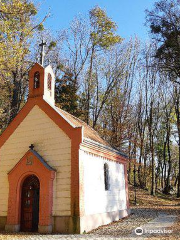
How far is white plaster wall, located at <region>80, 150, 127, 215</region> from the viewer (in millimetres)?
13281

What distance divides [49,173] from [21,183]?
Result: 6.76ft

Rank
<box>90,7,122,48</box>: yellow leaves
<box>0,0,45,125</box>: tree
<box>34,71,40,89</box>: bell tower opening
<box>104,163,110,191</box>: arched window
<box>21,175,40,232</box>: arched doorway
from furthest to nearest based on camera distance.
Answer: <box>90,7,122,48</box>: yellow leaves → <box>104,163,110,191</box>: arched window → <box>34,71,40,89</box>: bell tower opening → <box>21,175,40,232</box>: arched doorway → <box>0,0,45,125</box>: tree

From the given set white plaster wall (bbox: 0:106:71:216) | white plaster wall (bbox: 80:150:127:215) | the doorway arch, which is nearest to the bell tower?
white plaster wall (bbox: 0:106:71:216)

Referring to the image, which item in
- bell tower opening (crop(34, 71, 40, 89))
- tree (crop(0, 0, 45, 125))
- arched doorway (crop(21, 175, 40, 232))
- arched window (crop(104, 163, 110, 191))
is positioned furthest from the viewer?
arched window (crop(104, 163, 110, 191))

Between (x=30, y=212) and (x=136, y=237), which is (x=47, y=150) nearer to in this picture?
(x=30, y=212)

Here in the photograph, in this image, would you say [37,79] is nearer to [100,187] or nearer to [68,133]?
[68,133]

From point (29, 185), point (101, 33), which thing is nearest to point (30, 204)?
point (29, 185)

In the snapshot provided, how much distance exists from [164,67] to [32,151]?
Result: 11505 millimetres

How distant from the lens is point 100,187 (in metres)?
14.7

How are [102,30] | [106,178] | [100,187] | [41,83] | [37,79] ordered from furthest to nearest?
1. [102,30]
2. [106,178]
3. [37,79]
4. [41,83]
5. [100,187]

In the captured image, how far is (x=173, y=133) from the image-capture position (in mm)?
39219

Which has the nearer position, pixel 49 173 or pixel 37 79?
pixel 49 173

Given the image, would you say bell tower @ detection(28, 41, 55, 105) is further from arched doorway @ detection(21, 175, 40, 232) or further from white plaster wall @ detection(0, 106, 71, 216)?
arched doorway @ detection(21, 175, 40, 232)

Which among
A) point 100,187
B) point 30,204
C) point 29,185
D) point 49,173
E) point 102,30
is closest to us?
point 49,173
